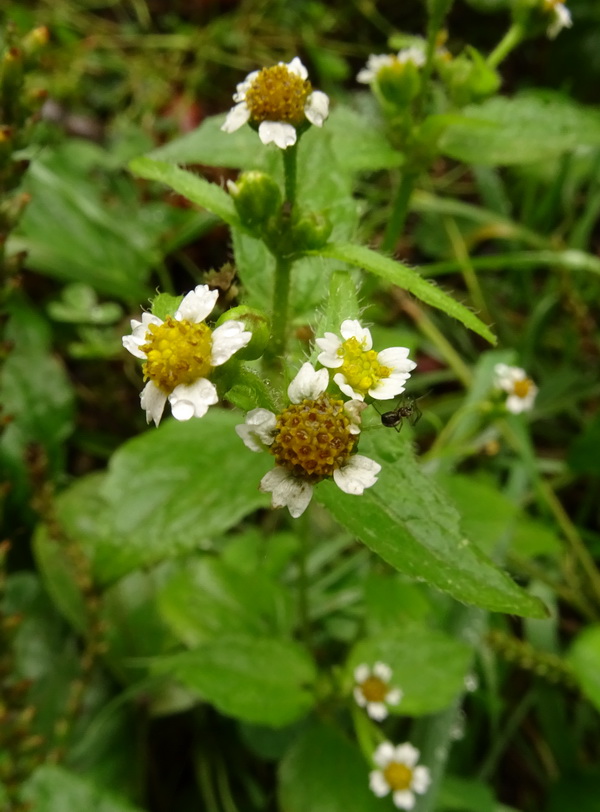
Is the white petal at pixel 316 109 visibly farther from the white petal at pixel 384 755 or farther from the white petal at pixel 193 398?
the white petal at pixel 384 755

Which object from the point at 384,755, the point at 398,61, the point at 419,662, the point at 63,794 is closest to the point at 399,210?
the point at 398,61

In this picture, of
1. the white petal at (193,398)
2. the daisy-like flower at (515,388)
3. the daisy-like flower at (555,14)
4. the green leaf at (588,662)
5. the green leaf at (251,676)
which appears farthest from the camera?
the daisy-like flower at (515,388)

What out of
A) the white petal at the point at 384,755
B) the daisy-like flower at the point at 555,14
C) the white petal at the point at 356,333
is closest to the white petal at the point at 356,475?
the white petal at the point at 356,333

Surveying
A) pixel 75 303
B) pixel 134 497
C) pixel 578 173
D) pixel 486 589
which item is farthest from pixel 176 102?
pixel 486 589

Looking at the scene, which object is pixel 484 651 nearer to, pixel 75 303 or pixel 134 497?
pixel 134 497

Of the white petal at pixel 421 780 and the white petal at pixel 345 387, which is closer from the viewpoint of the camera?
the white petal at pixel 345 387

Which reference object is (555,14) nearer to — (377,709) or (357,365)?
(357,365)
